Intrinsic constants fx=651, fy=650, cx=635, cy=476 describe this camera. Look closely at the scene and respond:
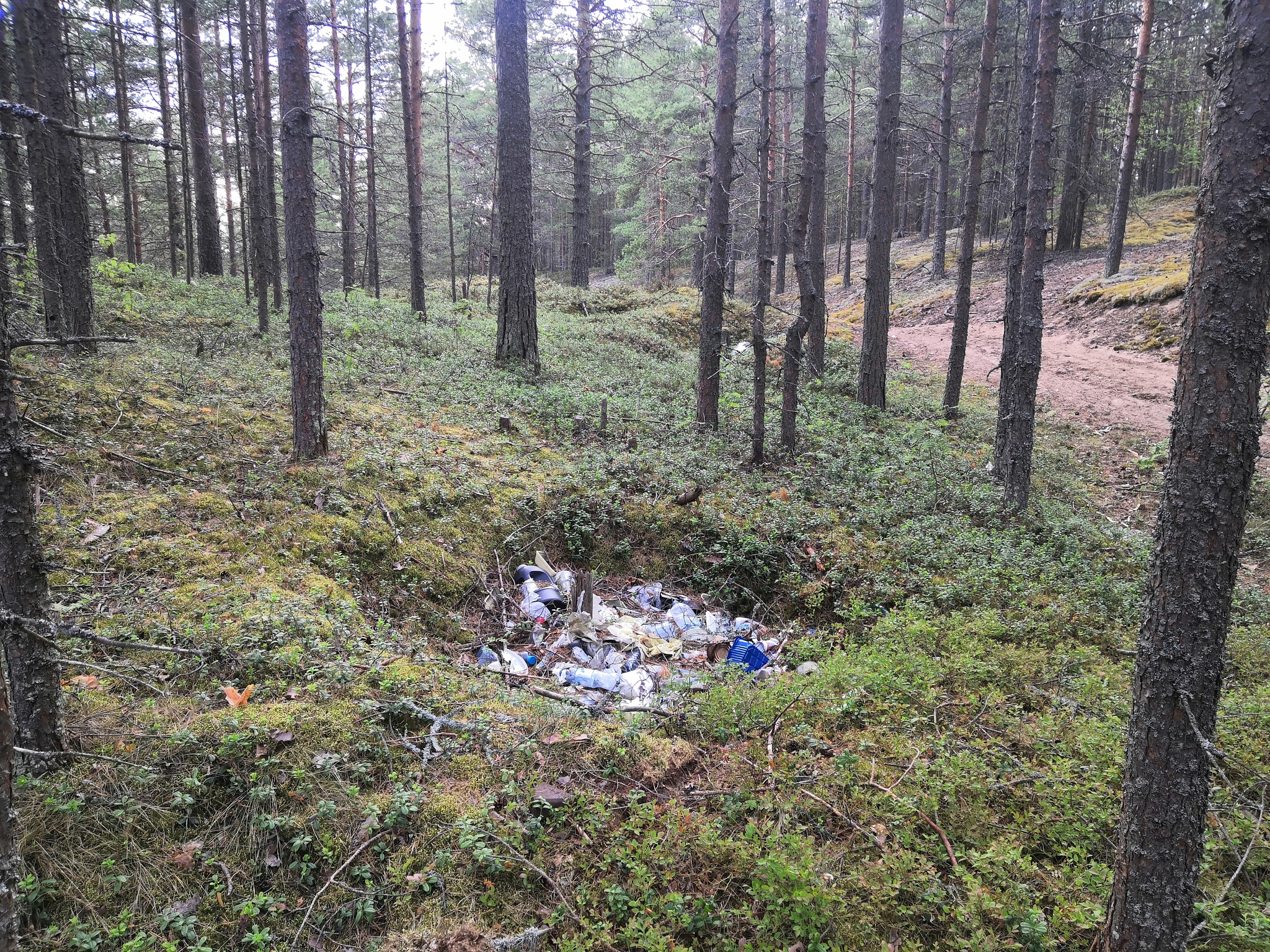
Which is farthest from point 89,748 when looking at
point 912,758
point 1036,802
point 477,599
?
point 1036,802

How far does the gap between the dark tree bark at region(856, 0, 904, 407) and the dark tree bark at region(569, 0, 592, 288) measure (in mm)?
9655

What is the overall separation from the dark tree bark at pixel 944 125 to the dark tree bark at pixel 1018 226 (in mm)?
3184

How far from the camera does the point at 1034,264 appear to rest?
335 inches

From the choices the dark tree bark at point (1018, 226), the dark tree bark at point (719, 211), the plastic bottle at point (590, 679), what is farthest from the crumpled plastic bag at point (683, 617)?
the dark tree bark at point (1018, 226)

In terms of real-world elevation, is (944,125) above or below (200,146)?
above

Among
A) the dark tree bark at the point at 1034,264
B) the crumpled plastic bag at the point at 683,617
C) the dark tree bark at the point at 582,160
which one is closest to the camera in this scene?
the crumpled plastic bag at the point at 683,617

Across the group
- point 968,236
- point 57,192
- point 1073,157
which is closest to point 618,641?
point 57,192

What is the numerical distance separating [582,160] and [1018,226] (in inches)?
573

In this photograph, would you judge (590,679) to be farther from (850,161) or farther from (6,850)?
(850,161)

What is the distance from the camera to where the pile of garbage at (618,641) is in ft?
18.6

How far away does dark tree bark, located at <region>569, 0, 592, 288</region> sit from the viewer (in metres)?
19.8

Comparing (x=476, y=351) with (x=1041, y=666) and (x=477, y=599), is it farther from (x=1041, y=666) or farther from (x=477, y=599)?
(x=1041, y=666)

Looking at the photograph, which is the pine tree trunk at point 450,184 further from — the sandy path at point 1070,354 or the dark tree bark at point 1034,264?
the dark tree bark at point 1034,264

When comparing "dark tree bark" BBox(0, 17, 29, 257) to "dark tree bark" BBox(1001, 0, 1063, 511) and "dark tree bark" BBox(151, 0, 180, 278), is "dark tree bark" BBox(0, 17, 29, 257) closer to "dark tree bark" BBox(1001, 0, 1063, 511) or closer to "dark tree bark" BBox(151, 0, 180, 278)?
"dark tree bark" BBox(151, 0, 180, 278)
